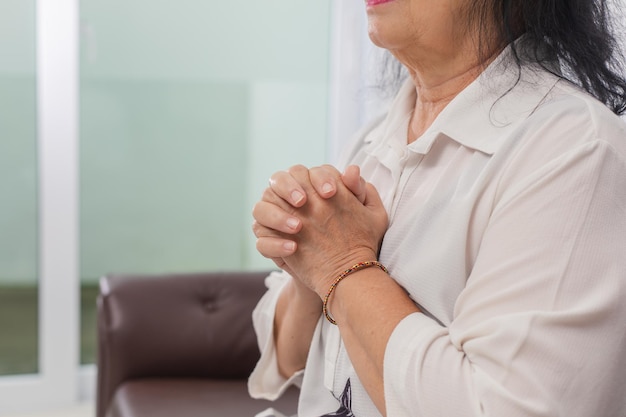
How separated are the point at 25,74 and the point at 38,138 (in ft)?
0.84

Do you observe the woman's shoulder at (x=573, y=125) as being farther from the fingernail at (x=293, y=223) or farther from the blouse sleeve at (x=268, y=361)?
the blouse sleeve at (x=268, y=361)

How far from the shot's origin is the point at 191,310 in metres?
2.33

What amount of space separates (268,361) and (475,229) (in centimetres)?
61

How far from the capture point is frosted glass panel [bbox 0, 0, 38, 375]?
3.01 meters

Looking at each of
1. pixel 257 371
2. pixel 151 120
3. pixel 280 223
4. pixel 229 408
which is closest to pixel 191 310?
pixel 229 408

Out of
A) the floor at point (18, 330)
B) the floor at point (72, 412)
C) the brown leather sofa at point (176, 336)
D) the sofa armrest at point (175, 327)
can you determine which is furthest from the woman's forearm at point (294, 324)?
the floor at point (18, 330)

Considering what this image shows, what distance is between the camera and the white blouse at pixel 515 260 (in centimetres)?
80

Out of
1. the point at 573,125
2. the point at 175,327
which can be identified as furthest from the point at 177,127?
the point at 573,125

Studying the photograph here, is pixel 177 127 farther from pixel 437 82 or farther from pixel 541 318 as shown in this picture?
pixel 541 318

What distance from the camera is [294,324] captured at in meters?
1.29

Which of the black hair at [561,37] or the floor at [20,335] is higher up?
the black hair at [561,37]

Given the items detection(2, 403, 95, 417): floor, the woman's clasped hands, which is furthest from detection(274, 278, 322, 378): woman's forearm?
detection(2, 403, 95, 417): floor

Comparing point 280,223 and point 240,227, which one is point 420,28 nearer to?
point 280,223

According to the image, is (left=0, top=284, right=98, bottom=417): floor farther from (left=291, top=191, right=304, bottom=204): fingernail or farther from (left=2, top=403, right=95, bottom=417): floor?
(left=291, top=191, right=304, bottom=204): fingernail
